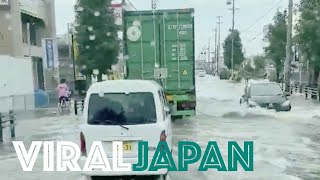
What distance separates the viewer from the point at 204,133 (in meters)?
15.8

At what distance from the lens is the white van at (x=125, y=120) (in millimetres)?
8391

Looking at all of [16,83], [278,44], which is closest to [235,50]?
[278,44]

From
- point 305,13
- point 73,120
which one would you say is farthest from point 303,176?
point 305,13

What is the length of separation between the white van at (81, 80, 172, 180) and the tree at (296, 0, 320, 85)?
2436 cm

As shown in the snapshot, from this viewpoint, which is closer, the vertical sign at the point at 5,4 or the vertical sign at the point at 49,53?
the vertical sign at the point at 5,4

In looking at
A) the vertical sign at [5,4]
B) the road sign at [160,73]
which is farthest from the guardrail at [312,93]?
the vertical sign at [5,4]

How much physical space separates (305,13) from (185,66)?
54.9ft

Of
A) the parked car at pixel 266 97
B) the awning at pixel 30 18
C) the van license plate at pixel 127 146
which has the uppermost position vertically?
the awning at pixel 30 18

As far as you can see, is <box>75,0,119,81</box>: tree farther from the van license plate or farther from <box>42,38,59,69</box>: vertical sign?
the van license plate

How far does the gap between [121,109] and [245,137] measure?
277 inches

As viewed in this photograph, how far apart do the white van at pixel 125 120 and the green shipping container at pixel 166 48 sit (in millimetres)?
9679

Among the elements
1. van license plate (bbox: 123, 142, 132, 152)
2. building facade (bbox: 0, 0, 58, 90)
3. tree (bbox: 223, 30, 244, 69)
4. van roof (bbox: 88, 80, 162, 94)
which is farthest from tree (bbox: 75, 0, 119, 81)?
tree (bbox: 223, 30, 244, 69)

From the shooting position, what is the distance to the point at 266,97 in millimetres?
21953

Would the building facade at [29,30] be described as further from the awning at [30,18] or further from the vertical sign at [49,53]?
the vertical sign at [49,53]
